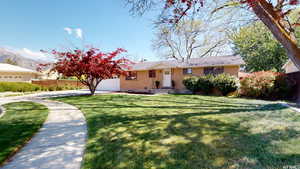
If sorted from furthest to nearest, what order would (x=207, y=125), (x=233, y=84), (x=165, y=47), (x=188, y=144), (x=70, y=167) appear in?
(x=165, y=47) → (x=233, y=84) → (x=207, y=125) → (x=188, y=144) → (x=70, y=167)

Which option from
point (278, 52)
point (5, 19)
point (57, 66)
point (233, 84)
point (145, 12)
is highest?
point (5, 19)

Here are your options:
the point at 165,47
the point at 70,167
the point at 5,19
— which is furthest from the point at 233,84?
the point at 5,19

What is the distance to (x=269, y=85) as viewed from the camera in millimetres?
8844

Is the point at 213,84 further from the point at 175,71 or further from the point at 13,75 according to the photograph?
the point at 13,75

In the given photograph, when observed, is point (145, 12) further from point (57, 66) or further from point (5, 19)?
point (5, 19)

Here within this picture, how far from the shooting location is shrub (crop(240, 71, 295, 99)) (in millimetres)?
8734

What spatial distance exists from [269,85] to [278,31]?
7.66 metres

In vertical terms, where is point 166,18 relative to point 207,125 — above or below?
above

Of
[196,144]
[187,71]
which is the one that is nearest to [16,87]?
[187,71]

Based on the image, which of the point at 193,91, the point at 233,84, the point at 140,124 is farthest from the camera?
the point at 193,91

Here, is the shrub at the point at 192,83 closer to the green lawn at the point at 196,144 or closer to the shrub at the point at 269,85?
the shrub at the point at 269,85

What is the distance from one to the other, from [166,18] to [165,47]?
20.7 metres

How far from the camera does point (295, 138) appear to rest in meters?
2.83

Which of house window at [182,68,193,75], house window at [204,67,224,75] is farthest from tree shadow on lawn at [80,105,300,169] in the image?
house window at [182,68,193,75]
